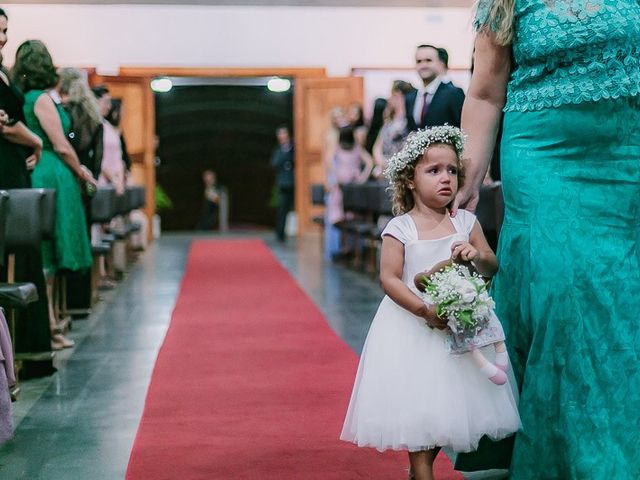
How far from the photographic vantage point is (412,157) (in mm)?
2961

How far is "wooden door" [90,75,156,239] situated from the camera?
1580 cm

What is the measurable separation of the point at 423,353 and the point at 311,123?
14.5 meters

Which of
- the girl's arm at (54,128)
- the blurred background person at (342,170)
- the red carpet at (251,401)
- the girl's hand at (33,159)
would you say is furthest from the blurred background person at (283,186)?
the girl's hand at (33,159)

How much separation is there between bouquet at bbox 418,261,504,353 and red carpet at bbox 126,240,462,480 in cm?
66

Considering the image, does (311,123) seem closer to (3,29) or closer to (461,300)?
(3,29)

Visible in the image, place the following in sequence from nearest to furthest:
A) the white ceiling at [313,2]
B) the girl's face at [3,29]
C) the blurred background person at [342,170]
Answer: the girl's face at [3,29] → the blurred background person at [342,170] → the white ceiling at [313,2]

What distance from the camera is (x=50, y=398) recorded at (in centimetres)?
469

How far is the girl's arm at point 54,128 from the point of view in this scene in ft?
19.0

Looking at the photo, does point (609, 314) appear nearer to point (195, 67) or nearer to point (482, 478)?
point (482, 478)

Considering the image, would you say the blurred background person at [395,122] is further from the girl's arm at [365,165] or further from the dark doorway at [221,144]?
the dark doorway at [221,144]

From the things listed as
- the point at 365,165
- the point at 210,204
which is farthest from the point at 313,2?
the point at 210,204

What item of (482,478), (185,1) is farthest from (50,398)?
(185,1)

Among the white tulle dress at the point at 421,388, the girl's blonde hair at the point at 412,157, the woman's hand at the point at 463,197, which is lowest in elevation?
the white tulle dress at the point at 421,388

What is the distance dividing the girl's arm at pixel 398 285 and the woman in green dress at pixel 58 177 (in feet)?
10.5
